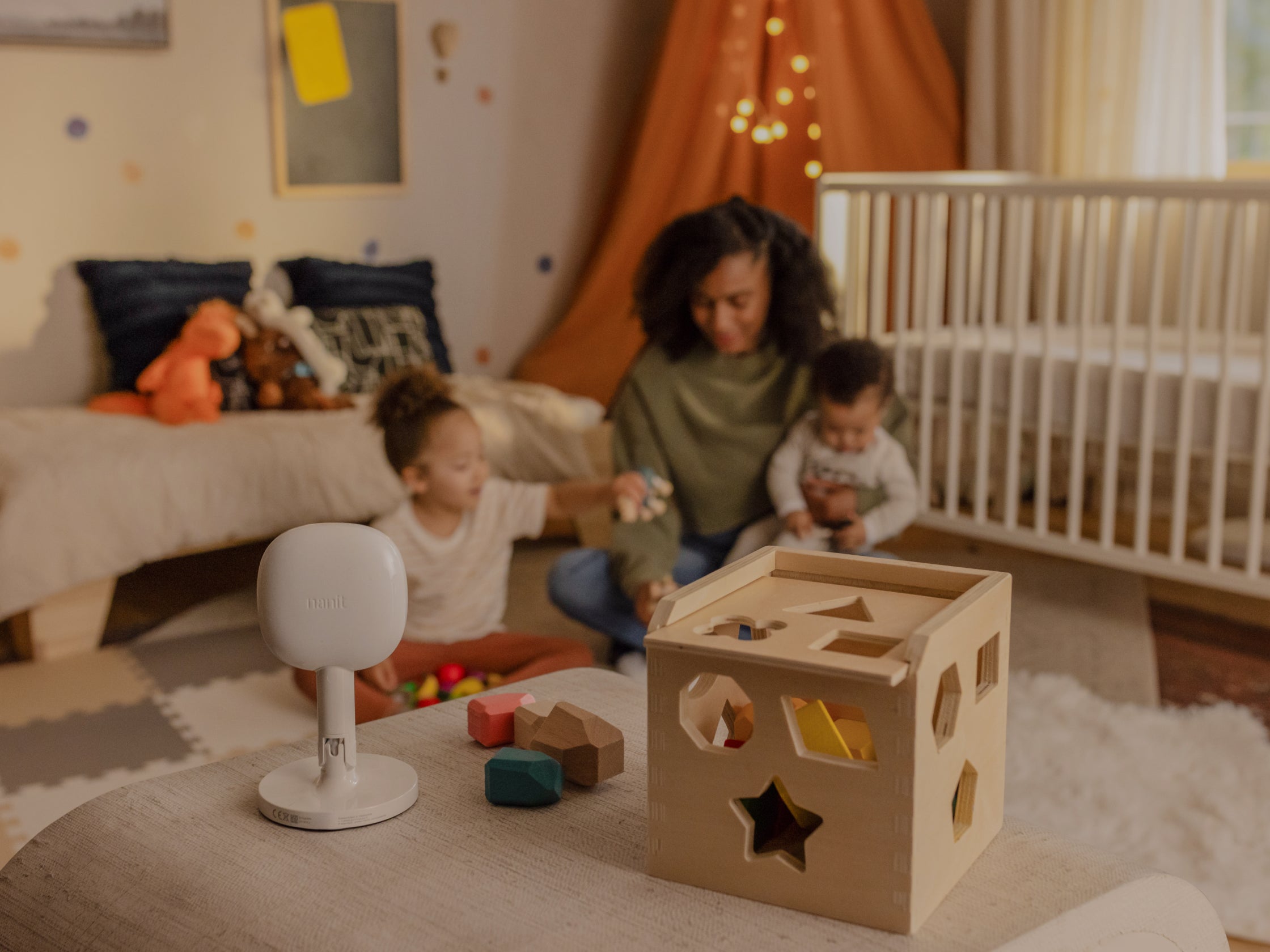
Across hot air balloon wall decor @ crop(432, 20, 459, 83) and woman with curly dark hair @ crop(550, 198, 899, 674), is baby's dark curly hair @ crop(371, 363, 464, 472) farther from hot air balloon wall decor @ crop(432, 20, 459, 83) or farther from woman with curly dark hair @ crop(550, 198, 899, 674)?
hot air balloon wall decor @ crop(432, 20, 459, 83)

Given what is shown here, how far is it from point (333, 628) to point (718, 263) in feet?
4.18

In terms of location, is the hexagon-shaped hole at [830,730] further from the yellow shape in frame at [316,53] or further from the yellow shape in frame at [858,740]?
the yellow shape in frame at [316,53]

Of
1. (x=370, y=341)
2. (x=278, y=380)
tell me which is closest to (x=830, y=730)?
(x=278, y=380)

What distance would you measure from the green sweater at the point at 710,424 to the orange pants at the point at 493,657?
0.29m

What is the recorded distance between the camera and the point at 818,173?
3.52 metres

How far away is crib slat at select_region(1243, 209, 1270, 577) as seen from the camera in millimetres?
2164

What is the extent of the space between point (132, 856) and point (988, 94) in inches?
122

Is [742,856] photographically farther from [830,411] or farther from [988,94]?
[988,94]

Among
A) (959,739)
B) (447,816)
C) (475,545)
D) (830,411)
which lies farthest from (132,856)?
(830,411)

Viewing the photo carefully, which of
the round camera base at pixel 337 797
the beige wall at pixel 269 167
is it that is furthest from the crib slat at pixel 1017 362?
the round camera base at pixel 337 797

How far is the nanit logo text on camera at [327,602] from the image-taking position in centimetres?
84

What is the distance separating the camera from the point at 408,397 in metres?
2.02

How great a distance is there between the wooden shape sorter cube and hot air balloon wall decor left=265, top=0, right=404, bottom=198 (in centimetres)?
272

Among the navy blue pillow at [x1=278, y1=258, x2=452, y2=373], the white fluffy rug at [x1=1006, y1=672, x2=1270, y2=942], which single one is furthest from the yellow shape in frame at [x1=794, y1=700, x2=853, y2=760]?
the navy blue pillow at [x1=278, y1=258, x2=452, y2=373]
